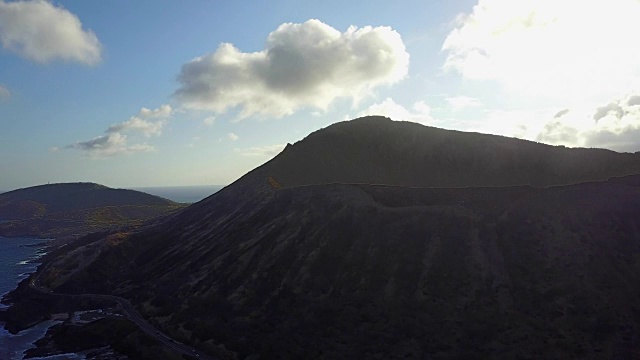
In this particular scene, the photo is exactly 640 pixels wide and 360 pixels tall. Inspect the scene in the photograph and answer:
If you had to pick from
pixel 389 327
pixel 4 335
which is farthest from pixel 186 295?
pixel 389 327

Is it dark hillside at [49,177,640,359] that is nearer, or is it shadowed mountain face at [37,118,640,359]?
dark hillside at [49,177,640,359]

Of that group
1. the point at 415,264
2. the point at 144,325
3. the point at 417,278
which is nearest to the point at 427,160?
the point at 415,264

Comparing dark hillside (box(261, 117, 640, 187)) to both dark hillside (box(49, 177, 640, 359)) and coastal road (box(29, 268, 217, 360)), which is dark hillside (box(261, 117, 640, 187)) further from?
coastal road (box(29, 268, 217, 360))

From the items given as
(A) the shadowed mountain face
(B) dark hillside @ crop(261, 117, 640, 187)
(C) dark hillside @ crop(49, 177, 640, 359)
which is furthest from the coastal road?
(B) dark hillside @ crop(261, 117, 640, 187)

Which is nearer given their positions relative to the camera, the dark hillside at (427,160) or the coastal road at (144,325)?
the coastal road at (144,325)

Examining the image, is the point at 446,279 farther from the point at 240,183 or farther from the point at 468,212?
the point at 240,183

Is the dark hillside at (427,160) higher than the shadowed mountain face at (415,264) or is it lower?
higher

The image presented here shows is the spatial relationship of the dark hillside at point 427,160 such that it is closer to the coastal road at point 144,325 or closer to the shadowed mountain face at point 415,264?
the shadowed mountain face at point 415,264

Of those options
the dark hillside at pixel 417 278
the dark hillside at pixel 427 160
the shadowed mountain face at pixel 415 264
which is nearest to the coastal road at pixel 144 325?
the shadowed mountain face at pixel 415 264
